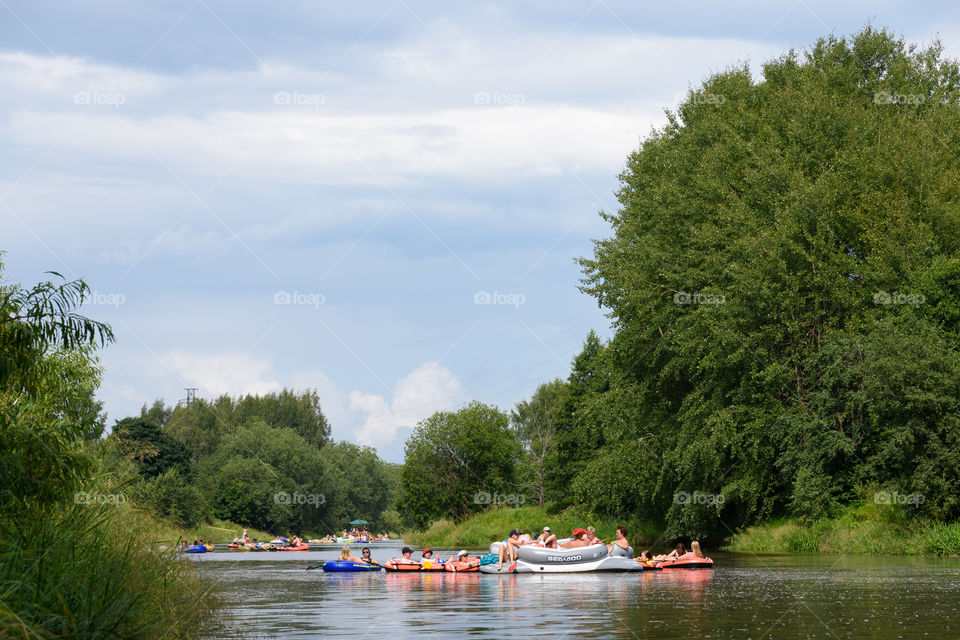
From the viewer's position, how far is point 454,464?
87.1 metres

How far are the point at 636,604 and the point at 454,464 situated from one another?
217 feet

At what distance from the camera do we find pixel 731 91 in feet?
167

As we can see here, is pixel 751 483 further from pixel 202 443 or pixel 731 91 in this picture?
pixel 202 443

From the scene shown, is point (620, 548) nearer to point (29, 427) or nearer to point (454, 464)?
point (29, 427)

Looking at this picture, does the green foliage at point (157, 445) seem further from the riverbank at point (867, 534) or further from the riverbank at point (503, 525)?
the riverbank at point (867, 534)

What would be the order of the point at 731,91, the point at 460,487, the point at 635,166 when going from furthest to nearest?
the point at 460,487 < the point at 635,166 < the point at 731,91

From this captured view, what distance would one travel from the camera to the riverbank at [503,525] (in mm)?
62062

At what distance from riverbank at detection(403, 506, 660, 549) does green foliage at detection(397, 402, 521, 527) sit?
7.94 feet

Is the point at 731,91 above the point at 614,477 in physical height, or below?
above

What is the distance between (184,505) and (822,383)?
68.6 metres

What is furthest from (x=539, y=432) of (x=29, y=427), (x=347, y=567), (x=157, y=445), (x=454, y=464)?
(x=29, y=427)

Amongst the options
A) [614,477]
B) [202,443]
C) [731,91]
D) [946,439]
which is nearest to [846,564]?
[946,439]

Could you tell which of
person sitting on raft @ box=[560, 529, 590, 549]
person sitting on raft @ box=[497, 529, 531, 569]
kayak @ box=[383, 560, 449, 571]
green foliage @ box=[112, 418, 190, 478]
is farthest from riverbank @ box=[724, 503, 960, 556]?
green foliage @ box=[112, 418, 190, 478]

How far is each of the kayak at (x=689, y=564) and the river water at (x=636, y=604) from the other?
32.4 inches
